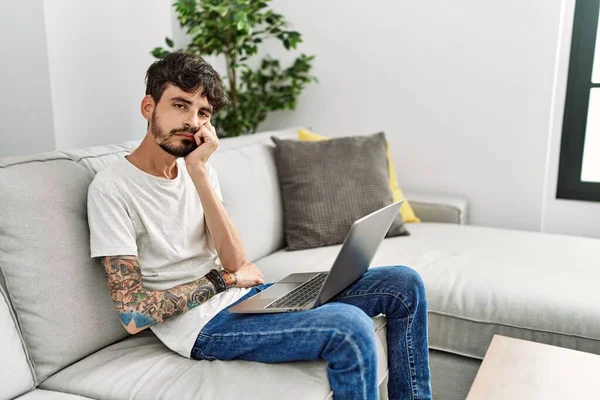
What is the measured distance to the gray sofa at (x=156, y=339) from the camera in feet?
4.13

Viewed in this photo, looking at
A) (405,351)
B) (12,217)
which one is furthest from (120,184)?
(405,351)

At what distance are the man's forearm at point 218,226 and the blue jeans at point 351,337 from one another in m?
0.12

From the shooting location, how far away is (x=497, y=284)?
1.79 m

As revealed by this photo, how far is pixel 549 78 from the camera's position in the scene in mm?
2568

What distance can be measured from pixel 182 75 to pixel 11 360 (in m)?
0.76

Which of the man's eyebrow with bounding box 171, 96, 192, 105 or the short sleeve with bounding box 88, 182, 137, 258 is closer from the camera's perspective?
the short sleeve with bounding box 88, 182, 137, 258

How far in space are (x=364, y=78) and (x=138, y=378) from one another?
208 cm

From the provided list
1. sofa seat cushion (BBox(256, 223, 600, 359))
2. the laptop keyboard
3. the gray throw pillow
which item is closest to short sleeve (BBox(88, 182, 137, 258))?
the laptop keyboard

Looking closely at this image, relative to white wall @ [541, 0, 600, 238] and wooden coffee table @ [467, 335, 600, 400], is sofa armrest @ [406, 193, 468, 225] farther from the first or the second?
wooden coffee table @ [467, 335, 600, 400]

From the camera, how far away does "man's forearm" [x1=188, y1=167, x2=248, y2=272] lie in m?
1.52

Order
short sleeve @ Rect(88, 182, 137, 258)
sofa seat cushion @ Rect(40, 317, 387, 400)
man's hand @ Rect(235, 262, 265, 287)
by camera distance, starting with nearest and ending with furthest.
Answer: sofa seat cushion @ Rect(40, 317, 387, 400)
short sleeve @ Rect(88, 182, 137, 258)
man's hand @ Rect(235, 262, 265, 287)

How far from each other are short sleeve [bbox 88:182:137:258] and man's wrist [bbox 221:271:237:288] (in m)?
0.27

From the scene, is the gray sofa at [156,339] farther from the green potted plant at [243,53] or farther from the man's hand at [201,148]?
the green potted plant at [243,53]

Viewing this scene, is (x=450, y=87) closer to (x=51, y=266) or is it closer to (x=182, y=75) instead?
(x=182, y=75)
